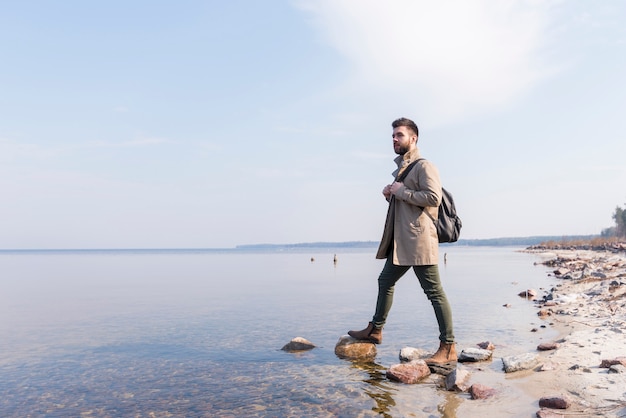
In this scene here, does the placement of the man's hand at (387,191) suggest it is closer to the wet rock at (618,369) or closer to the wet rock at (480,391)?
the wet rock at (480,391)

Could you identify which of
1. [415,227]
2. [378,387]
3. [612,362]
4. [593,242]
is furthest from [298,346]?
[593,242]

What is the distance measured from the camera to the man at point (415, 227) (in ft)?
19.2

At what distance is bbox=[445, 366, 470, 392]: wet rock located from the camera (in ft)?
16.6

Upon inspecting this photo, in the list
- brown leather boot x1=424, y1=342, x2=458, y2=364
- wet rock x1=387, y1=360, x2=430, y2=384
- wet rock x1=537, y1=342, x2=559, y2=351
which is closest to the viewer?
wet rock x1=387, y1=360, x2=430, y2=384

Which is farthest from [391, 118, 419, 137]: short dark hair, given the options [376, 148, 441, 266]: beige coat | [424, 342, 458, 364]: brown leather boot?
[424, 342, 458, 364]: brown leather boot

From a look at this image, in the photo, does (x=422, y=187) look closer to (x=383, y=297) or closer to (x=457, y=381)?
(x=383, y=297)

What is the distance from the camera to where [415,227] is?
19.6 ft

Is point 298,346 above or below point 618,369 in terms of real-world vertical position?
below

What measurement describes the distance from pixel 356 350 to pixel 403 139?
3.12m

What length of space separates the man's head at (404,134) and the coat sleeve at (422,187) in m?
0.38

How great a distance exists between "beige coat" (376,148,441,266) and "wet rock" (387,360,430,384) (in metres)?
1.23

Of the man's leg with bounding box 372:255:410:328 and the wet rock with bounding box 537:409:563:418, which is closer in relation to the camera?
the wet rock with bounding box 537:409:563:418

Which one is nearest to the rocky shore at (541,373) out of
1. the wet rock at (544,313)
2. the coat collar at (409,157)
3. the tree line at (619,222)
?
the wet rock at (544,313)

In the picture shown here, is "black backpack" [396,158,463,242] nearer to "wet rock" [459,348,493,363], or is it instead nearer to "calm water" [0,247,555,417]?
"wet rock" [459,348,493,363]
